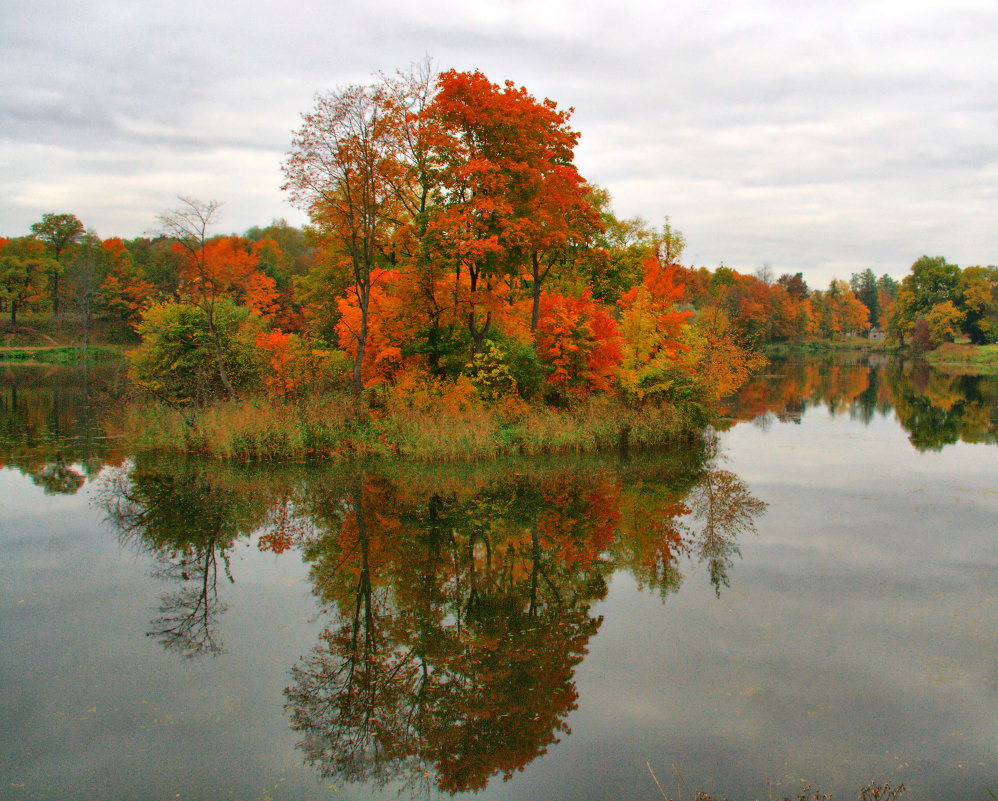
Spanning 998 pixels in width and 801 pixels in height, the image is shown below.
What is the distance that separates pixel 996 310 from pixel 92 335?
99386mm

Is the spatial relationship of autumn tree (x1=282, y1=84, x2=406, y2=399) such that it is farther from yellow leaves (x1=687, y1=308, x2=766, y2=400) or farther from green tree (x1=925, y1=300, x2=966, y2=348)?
green tree (x1=925, y1=300, x2=966, y2=348)

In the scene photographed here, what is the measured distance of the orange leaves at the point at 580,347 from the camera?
68.8 ft

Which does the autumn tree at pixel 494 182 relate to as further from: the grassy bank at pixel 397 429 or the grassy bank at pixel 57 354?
the grassy bank at pixel 57 354

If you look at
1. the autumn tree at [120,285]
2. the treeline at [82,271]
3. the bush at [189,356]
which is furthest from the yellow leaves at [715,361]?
the autumn tree at [120,285]

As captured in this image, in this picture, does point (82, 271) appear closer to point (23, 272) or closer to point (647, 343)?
point (23, 272)

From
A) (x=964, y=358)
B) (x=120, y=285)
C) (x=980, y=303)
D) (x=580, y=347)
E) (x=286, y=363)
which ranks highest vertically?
(x=980, y=303)

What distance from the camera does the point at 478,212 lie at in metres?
18.7

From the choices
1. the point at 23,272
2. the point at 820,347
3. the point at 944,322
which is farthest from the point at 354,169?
the point at 820,347

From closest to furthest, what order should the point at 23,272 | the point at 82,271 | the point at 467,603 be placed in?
the point at 467,603 < the point at 82,271 < the point at 23,272

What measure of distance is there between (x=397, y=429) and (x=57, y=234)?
7564 cm

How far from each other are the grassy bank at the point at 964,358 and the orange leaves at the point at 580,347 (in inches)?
2122

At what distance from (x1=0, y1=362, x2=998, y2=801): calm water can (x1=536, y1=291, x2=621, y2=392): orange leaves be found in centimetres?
632

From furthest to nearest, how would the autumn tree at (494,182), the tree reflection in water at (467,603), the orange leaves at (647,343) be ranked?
the orange leaves at (647,343) → the autumn tree at (494,182) → the tree reflection in water at (467,603)

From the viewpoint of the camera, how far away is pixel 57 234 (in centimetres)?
7369
